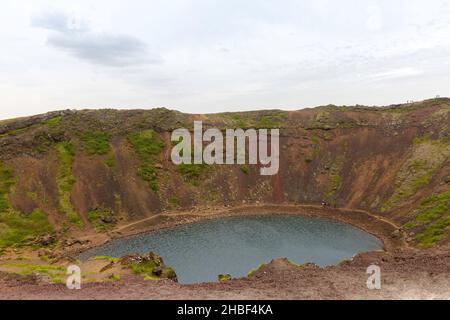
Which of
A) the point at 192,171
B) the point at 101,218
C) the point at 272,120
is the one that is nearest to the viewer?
the point at 101,218

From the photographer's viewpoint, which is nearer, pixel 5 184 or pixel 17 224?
pixel 17 224

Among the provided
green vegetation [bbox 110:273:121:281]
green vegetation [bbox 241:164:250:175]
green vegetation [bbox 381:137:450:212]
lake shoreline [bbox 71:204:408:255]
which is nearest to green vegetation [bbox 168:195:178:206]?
lake shoreline [bbox 71:204:408:255]

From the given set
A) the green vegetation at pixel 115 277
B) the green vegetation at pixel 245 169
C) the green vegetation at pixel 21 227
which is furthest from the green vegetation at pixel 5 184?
the green vegetation at pixel 245 169

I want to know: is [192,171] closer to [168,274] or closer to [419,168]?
[168,274]

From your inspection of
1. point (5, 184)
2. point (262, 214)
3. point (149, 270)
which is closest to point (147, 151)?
point (5, 184)

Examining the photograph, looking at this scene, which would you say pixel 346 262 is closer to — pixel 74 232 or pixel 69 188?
pixel 74 232

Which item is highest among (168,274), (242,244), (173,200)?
(173,200)

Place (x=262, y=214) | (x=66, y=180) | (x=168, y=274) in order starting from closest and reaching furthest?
(x=168, y=274) → (x=66, y=180) → (x=262, y=214)
